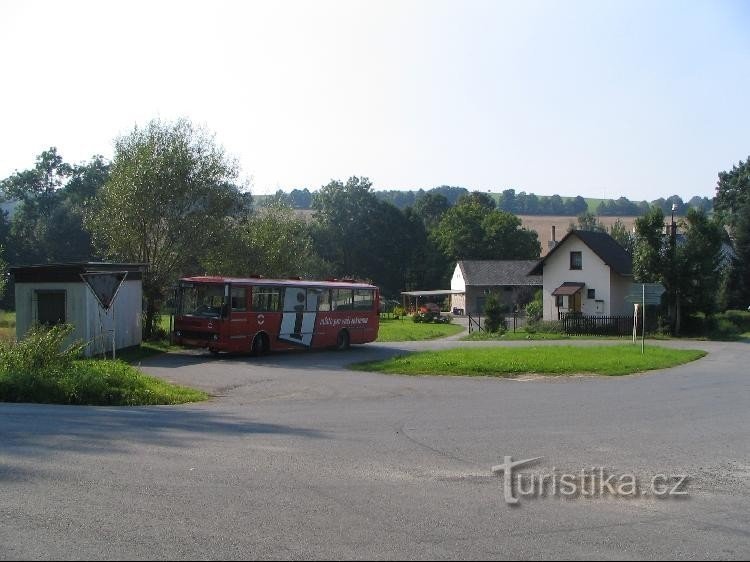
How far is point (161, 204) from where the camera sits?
34.3m

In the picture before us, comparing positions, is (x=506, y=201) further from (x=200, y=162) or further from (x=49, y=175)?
(x=200, y=162)

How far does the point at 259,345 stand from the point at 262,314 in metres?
1.17

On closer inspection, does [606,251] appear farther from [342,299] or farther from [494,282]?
[342,299]

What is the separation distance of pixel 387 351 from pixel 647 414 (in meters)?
19.0

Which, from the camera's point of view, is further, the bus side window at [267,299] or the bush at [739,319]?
the bush at [739,319]

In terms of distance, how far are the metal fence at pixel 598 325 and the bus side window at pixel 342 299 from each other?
18.1 metres

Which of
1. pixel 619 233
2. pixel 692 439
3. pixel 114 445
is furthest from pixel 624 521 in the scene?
pixel 619 233

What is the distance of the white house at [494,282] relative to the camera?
7769 centimetres

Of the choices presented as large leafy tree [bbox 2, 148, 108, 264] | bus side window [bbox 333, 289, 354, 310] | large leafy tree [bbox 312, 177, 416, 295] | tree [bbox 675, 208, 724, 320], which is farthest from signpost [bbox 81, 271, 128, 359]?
large leafy tree [bbox 312, 177, 416, 295]

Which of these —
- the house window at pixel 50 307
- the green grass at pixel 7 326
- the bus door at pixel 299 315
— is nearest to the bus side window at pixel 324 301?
the bus door at pixel 299 315

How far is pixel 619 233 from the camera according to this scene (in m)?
108

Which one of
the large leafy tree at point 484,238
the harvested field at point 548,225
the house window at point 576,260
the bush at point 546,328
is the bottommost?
the bush at point 546,328

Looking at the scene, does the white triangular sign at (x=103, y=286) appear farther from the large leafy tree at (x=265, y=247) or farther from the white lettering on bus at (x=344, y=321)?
the large leafy tree at (x=265, y=247)

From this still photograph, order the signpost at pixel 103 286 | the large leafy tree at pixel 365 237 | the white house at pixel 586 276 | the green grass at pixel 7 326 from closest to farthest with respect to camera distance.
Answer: the signpost at pixel 103 286 → the green grass at pixel 7 326 → the white house at pixel 586 276 → the large leafy tree at pixel 365 237
